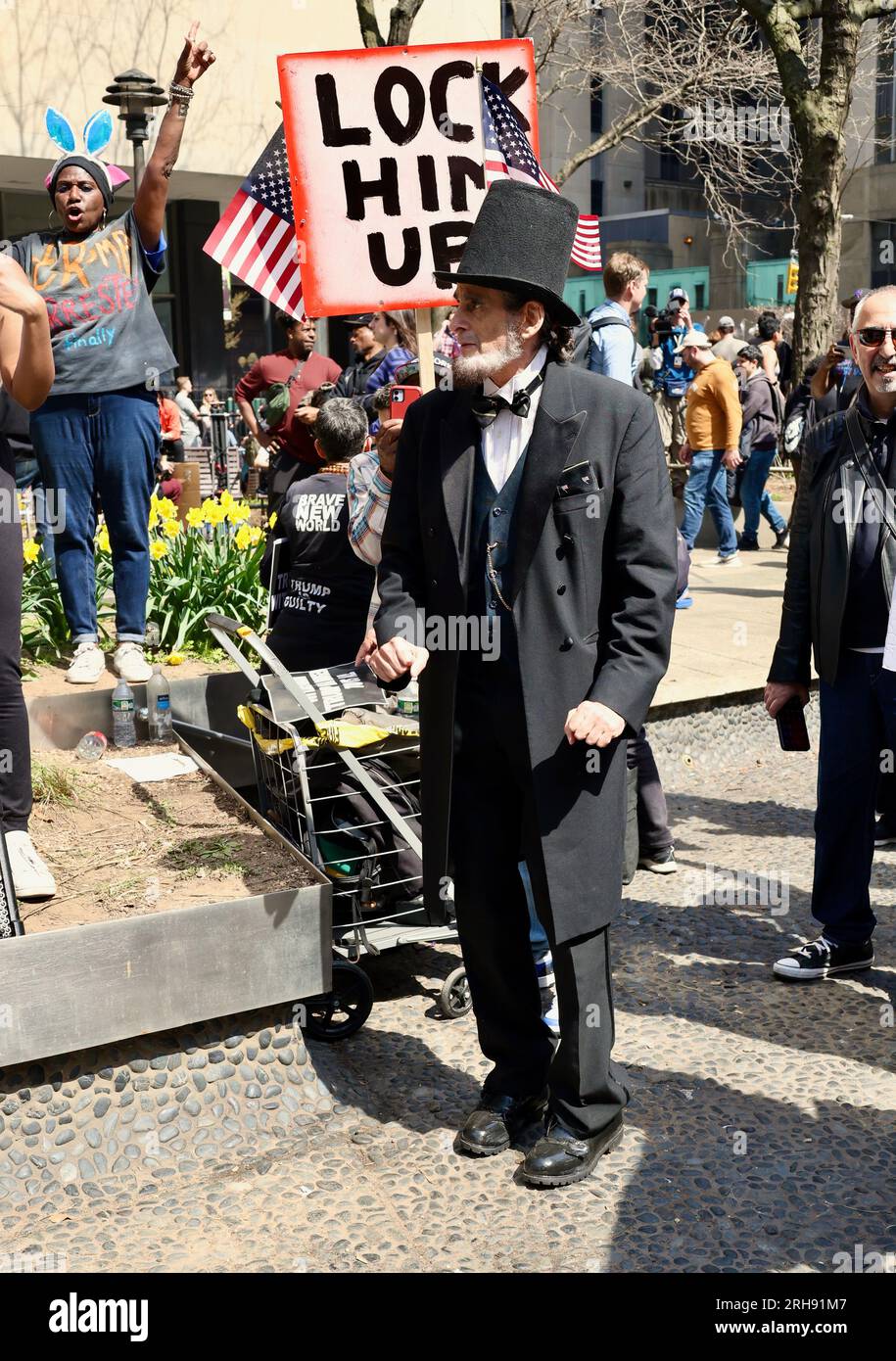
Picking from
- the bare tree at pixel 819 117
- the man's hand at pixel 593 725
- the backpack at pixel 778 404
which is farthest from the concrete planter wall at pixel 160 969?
the backpack at pixel 778 404

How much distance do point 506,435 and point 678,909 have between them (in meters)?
2.59

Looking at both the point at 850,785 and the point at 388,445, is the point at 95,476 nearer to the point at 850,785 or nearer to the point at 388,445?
the point at 388,445

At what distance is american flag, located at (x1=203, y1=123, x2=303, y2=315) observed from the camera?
22.0ft

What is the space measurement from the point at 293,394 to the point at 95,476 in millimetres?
2813

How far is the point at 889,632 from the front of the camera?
13.7ft

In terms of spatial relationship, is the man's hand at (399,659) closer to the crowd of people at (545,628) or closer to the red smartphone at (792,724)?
the crowd of people at (545,628)

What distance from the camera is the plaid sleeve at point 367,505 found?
15.3ft

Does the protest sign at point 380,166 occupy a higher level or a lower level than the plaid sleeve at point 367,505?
higher

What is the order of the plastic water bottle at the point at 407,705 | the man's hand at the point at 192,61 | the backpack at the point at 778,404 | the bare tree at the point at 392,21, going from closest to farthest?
the plastic water bottle at the point at 407,705, the man's hand at the point at 192,61, the bare tree at the point at 392,21, the backpack at the point at 778,404

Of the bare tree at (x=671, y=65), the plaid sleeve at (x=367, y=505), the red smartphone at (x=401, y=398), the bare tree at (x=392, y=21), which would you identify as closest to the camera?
the plaid sleeve at (x=367, y=505)

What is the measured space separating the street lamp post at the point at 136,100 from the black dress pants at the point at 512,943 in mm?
10888

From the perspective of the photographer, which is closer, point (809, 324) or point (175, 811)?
point (175, 811)

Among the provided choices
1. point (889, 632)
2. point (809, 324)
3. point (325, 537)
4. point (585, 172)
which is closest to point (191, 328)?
point (809, 324)

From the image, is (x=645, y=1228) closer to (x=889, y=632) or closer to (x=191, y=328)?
(x=889, y=632)
